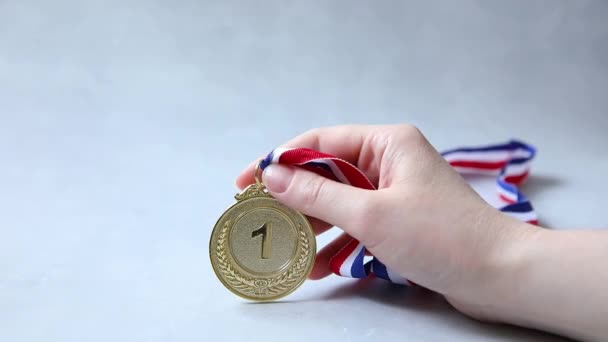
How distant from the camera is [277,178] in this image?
7.49 feet

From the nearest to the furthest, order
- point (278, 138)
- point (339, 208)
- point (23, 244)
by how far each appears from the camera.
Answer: point (339, 208), point (23, 244), point (278, 138)

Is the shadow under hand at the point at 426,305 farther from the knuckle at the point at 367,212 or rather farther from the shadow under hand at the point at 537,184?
the shadow under hand at the point at 537,184

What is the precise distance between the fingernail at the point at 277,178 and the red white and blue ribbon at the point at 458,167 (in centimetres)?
3

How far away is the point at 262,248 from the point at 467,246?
58 cm

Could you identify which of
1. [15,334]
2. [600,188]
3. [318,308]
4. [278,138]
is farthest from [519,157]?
[15,334]

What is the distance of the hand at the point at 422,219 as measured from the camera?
213 cm

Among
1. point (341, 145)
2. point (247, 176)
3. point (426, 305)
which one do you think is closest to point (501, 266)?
point (426, 305)

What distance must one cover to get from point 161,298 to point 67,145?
163cm

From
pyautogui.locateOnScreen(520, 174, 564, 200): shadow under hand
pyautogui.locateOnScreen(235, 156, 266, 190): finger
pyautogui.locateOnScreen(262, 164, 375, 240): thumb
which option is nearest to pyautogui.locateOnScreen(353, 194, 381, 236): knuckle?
pyautogui.locateOnScreen(262, 164, 375, 240): thumb

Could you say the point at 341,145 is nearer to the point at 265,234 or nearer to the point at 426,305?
the point at 265,234

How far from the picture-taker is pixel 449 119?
4473 mm

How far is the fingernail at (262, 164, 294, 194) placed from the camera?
2.28 m

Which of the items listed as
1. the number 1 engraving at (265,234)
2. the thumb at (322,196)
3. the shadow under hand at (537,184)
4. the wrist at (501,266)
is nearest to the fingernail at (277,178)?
the thumb at (322,196)

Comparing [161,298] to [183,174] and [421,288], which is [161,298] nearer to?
[421,288]
